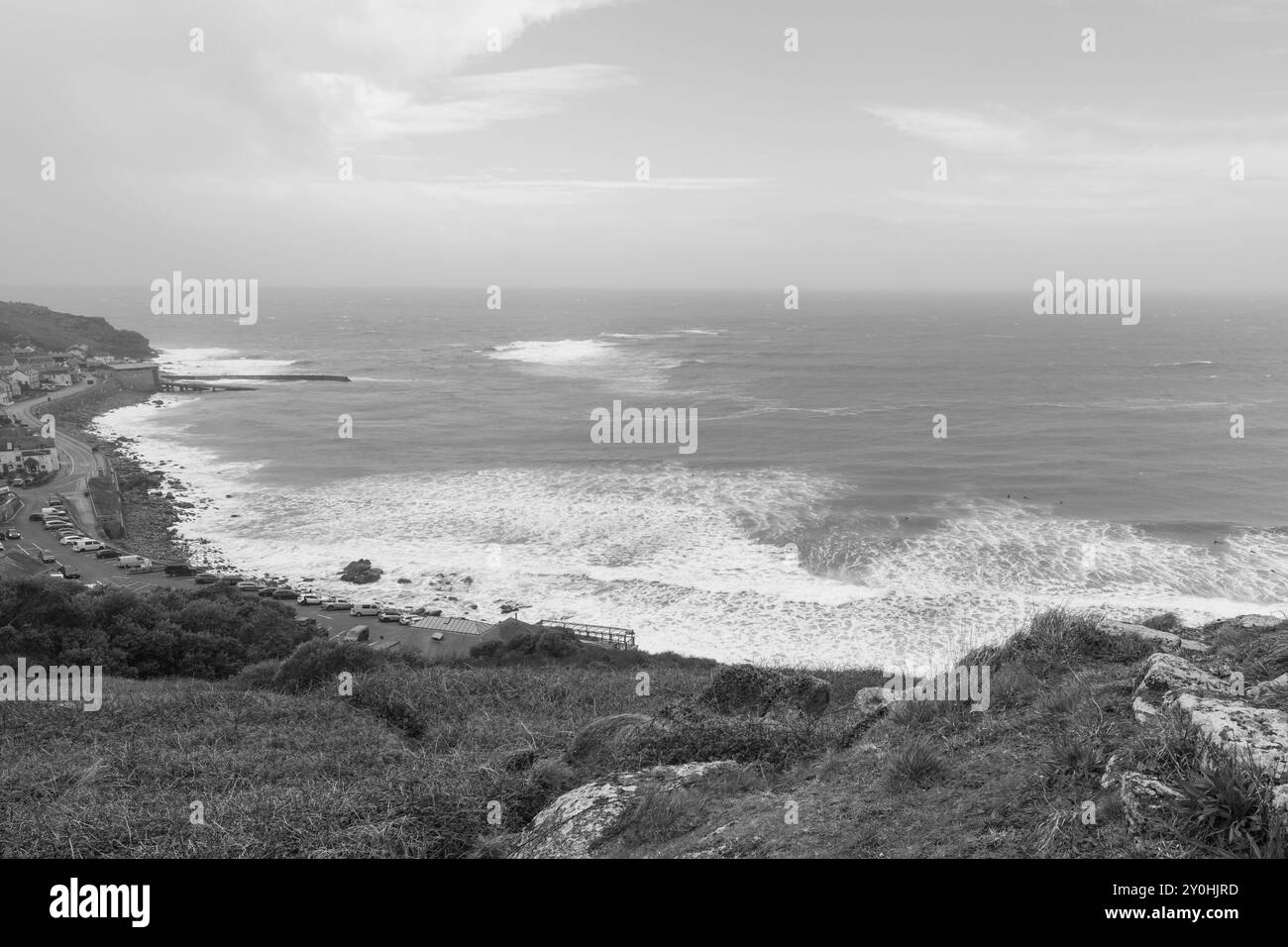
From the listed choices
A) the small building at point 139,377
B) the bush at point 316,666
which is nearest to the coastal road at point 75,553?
the bush at point 316,666

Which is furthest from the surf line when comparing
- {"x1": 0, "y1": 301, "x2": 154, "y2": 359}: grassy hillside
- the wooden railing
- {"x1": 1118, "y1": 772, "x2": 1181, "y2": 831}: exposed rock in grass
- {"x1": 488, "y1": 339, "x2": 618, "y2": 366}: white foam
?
{"x1": 0, "y1": 301, "x2": 154, "y2": 359}: grassy hillside

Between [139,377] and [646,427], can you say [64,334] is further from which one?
[646,427]

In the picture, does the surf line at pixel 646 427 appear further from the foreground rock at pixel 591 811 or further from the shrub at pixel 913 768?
the shrub at pixel 913 768

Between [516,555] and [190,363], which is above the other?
[190,363]

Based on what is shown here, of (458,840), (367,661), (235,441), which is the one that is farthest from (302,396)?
(458,840)
